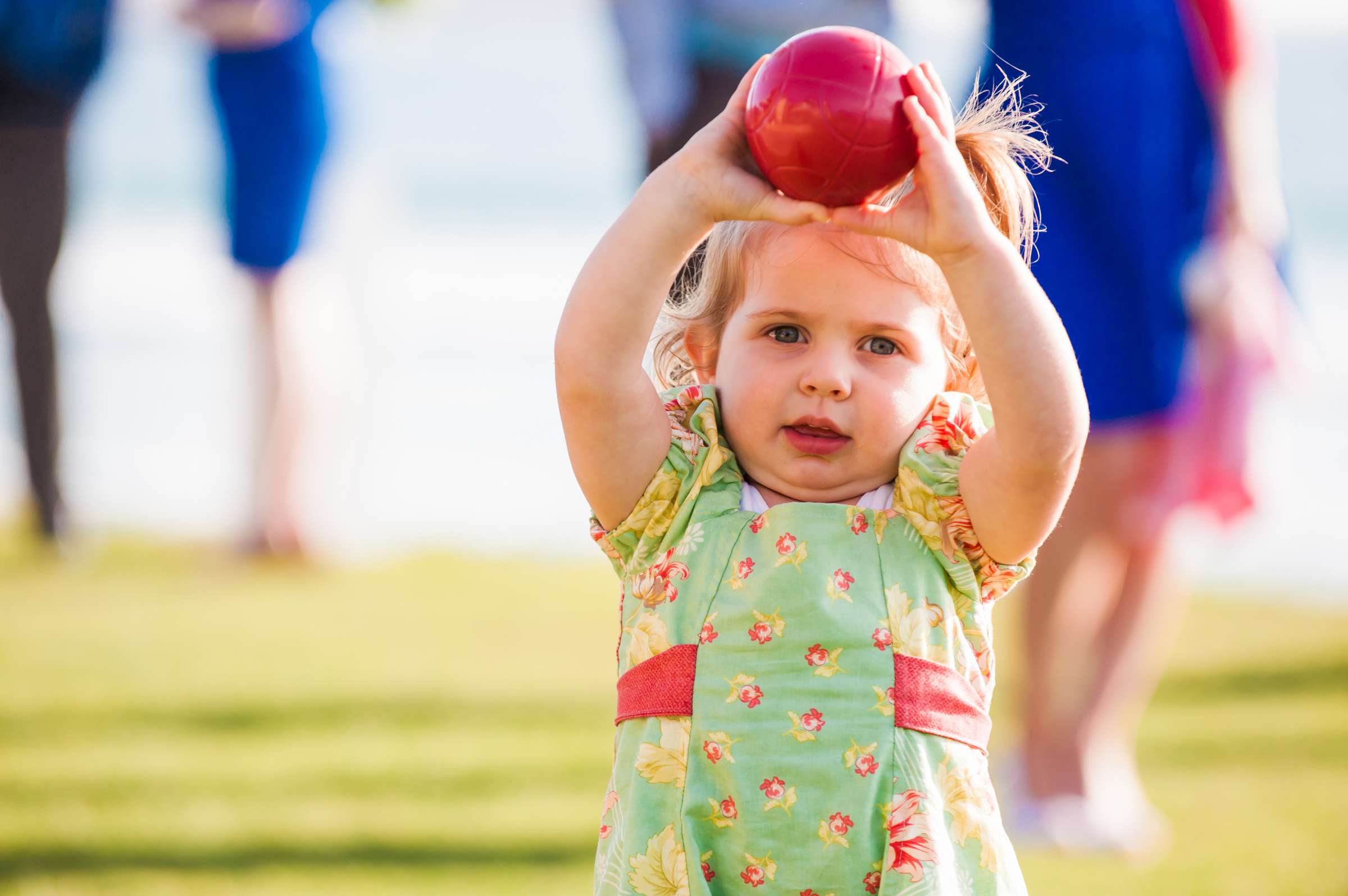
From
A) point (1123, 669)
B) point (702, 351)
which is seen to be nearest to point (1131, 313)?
point (1123, 669)

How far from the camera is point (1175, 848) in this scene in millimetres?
3701

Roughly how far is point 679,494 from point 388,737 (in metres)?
2.66

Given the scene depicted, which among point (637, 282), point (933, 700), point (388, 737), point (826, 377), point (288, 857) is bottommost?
point (288, 857)

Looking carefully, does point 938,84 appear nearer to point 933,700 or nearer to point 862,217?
point 862,217

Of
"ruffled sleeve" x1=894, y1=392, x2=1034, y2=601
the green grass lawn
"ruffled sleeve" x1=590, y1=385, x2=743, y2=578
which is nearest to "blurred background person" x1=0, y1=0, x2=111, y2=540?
the green grass lawn

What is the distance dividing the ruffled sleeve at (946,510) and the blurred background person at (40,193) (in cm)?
Result: 537

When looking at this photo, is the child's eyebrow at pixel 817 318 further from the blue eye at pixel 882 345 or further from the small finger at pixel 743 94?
the small finger at pixel 743 94

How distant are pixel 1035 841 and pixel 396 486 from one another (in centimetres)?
563

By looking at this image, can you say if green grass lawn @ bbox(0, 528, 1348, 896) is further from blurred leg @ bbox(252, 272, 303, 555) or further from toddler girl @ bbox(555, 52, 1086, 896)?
toddler girl @ bbox(555, 52, 1086, 896)

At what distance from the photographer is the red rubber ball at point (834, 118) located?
1.61m

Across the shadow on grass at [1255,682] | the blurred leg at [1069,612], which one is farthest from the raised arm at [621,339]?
the shadow on grass at [1255,682]

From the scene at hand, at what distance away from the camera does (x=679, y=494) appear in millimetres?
1875

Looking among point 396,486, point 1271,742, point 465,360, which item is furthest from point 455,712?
point 465,360

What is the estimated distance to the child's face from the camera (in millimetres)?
1831
